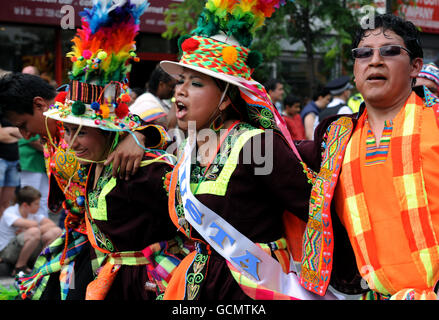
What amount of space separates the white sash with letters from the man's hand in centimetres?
65

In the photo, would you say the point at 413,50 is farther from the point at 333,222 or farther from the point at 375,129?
the point at 333,222

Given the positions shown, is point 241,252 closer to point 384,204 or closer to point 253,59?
point 384,204

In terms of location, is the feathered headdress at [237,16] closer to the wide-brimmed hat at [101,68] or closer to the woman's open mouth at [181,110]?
the woman's open mouth at [181,110]

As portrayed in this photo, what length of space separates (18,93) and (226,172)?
184cm

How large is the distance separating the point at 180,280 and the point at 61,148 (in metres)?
1.41

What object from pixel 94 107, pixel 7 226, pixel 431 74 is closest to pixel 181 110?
pixel 94 107

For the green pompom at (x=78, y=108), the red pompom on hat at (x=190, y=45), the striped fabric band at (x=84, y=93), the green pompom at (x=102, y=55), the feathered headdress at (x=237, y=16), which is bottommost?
the green pompom at (x=78, y=108)

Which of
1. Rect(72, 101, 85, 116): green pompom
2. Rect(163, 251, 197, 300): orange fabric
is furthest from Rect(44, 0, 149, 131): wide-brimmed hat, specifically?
Rect(163, 251, 197, 300): orange fabric

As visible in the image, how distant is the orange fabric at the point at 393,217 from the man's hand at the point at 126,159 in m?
1.36

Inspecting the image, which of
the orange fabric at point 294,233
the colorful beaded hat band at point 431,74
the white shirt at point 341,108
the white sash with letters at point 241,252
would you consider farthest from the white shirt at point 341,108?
the white sash with letters at point 241,252

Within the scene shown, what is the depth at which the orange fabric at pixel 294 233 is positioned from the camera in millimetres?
2664

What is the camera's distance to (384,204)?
84.5 inches

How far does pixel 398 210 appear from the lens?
211 centimetres

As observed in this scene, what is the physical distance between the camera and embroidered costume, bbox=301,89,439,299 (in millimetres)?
2055
